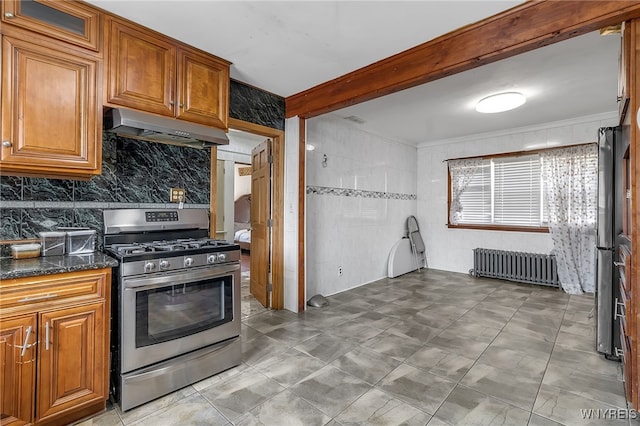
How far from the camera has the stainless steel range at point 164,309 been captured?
6.17ft

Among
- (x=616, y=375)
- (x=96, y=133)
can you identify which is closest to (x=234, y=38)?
(x=96, y=133)

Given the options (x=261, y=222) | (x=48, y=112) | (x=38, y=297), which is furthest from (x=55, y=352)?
(x=261, y=222)

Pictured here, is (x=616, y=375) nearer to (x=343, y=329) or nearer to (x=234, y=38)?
(x=343, y=329)

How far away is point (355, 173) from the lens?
482 centimetres

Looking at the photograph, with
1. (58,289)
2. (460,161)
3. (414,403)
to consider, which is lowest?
(414,403)

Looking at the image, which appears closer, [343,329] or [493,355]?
[493,355]

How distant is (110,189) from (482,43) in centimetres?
297

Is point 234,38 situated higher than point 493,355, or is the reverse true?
point 234,38

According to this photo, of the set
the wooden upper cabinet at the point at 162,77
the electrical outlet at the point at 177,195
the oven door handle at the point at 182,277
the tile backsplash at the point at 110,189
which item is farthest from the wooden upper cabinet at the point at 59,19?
the oven door handle at the point at 182,277

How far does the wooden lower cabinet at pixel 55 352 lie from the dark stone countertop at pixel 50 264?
40 mm

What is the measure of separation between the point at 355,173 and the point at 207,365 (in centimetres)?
341

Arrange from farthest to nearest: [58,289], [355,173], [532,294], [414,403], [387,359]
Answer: [355,173] < [532,294] < [387,359] < [414,403] < [58,289]

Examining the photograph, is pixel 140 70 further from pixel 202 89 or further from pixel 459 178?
pixel 459 178

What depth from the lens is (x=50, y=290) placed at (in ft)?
5.36
